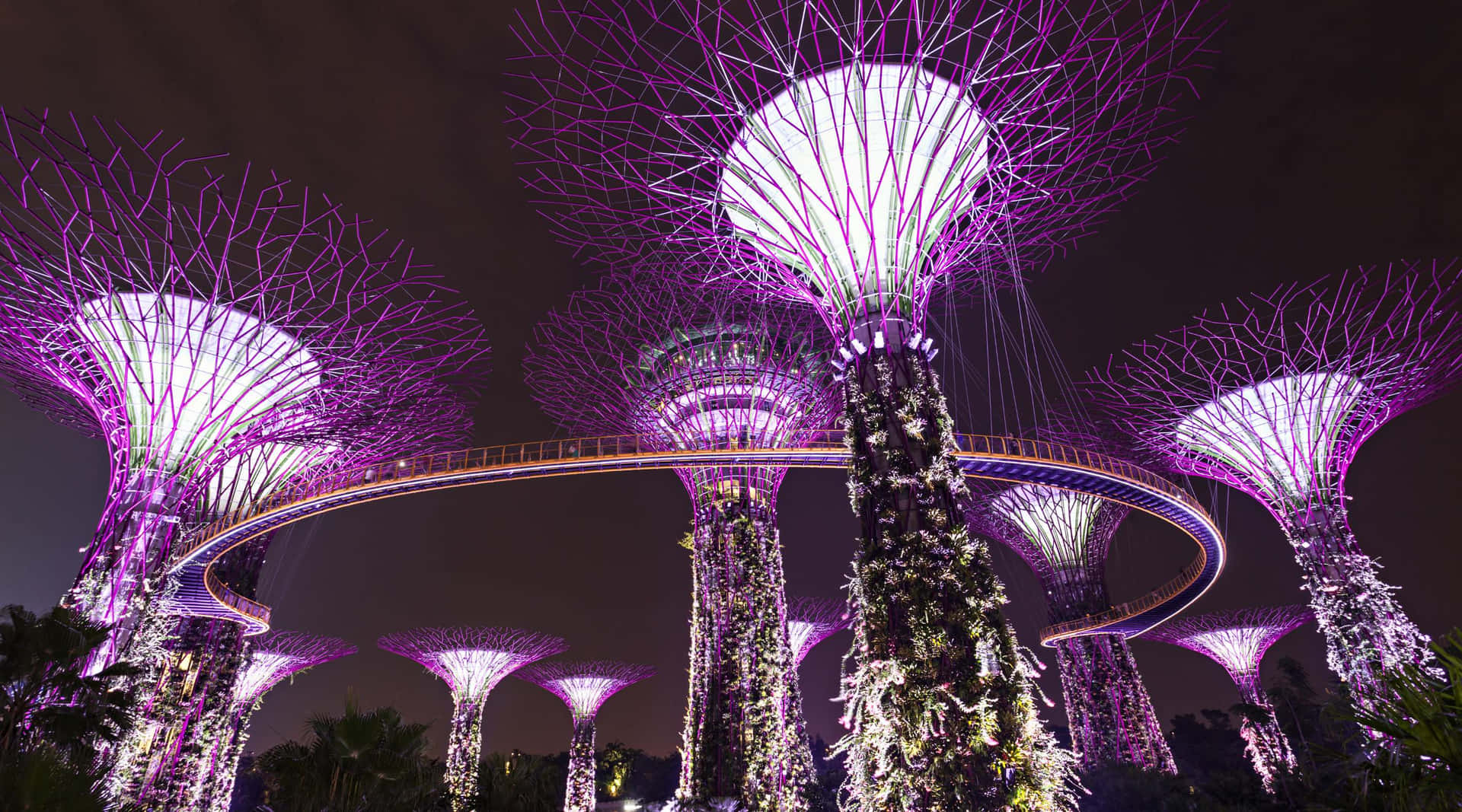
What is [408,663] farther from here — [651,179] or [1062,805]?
[1062,805]

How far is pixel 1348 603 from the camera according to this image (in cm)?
1956

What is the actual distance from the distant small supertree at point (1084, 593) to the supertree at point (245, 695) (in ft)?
104

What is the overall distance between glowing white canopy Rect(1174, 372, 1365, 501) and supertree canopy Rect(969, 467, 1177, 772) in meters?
5.99

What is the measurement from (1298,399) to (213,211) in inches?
1120

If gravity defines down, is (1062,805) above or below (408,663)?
below

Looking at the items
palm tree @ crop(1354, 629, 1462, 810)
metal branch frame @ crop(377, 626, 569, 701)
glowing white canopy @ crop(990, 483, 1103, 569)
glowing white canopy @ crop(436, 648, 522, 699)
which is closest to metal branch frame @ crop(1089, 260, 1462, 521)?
glowing white canopy @ crop(990, 483, 1103, 569)

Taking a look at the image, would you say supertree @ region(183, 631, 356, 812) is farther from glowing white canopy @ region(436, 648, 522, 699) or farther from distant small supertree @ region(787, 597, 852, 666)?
distant small supertree @ region(787, 597, 852, 666)

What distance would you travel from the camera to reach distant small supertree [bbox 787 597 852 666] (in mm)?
34938

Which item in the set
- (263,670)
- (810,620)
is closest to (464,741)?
(263,670)

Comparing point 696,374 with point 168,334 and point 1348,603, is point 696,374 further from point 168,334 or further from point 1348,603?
point 1348,603

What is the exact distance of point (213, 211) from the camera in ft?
46.7

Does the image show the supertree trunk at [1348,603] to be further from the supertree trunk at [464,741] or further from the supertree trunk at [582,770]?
the supertree trunk at [464,741]

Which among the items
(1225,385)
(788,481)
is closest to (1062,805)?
(1225,385)

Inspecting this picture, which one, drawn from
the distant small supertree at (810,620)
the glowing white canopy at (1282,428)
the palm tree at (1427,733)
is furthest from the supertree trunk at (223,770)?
the glowing white canopy at (1282,428)
